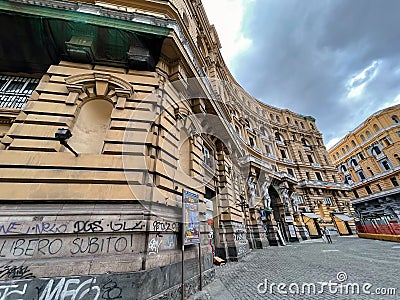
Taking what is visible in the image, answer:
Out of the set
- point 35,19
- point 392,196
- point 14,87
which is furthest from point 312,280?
point 392,196

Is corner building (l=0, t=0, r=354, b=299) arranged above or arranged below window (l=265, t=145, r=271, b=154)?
below

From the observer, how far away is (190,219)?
17.5 feet

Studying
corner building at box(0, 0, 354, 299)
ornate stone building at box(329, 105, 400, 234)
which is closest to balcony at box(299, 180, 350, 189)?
ornate stone building at box(329, 105, 400, 234)

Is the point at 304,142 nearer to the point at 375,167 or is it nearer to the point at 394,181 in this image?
the point at 375,167

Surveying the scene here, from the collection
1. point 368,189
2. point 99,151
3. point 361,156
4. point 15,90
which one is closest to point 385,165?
point 361,156

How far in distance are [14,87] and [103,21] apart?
4.97 meters

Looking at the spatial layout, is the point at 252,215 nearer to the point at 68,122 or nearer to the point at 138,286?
the point at 138,286

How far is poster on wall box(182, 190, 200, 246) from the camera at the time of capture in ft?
16.5

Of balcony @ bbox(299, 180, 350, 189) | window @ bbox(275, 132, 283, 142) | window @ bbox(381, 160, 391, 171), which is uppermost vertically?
window @ bbox(275, 132, 283, 142)

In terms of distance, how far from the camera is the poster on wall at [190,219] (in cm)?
502

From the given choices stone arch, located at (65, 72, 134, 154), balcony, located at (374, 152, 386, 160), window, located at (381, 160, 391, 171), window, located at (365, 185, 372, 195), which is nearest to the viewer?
stone arch, located at (65, 72, 134, 154)

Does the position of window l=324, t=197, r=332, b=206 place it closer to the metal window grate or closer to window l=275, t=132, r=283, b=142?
window l=275, t=132, r=283, b=142

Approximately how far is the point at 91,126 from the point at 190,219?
4.46 meters

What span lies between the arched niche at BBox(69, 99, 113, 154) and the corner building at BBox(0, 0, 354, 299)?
0.11ft
